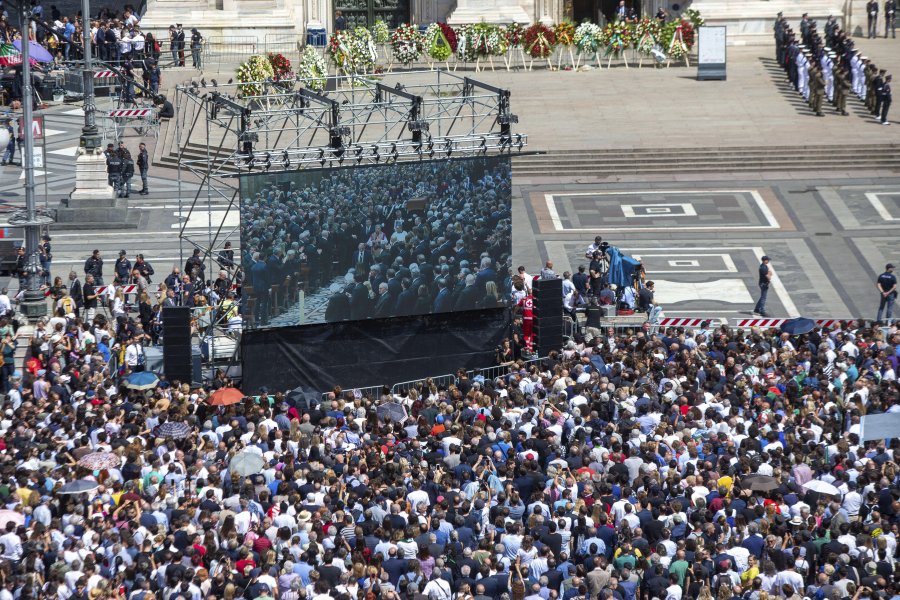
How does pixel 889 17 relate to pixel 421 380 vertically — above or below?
above

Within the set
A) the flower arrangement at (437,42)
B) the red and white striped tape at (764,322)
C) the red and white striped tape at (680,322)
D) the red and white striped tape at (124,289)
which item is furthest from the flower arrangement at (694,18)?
the red and white striped tape at (124,289)

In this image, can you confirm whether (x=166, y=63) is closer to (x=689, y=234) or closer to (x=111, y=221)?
(x=111, y=221)

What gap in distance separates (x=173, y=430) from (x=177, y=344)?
5.84m

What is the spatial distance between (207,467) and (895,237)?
2446 centimetres

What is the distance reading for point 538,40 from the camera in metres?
61.4

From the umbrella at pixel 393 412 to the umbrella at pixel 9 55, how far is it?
25.3 metres

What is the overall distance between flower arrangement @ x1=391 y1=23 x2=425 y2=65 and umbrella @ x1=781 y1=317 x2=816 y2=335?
2745cm

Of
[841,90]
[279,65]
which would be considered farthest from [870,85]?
[279,65]

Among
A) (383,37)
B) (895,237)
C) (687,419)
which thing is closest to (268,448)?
(687,419)

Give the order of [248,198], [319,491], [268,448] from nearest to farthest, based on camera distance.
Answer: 1. [319,491]
2. [268,448]
3. [248,198]

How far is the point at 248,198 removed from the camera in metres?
35.5

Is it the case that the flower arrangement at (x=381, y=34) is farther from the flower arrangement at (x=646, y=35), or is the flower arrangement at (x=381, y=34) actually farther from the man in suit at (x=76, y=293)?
the man in suit at (x=76, y=293)

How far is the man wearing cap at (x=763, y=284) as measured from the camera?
40.9 m

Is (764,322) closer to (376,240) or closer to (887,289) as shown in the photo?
(887,289)
